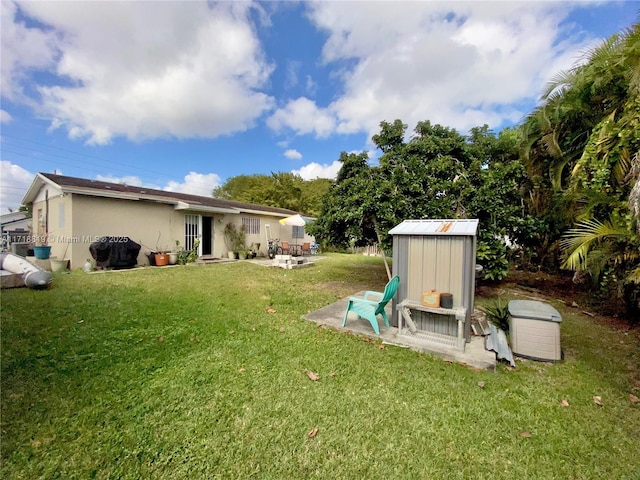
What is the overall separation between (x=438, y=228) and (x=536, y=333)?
206 cm

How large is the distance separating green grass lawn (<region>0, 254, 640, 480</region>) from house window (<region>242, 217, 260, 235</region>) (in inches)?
464

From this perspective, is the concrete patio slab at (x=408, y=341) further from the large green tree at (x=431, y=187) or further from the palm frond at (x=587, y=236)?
the palm frond at (x=587, y=236)

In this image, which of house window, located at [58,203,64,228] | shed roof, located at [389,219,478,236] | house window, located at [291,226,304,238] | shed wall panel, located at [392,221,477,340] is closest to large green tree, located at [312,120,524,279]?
shed roof, located at [389,219,478,236]

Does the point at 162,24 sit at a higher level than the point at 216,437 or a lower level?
higher

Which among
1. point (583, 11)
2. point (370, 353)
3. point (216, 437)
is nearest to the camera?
point (216, 437)

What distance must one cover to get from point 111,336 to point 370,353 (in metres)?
4.09

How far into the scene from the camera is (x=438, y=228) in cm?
452

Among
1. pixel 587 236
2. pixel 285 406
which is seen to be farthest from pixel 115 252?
pixel 587 236

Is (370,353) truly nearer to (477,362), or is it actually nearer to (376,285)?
(477,362)

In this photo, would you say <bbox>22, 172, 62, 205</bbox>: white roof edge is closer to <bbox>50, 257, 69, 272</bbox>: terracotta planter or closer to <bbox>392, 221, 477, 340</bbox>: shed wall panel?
<bbox>50, 257, 69, 272</bbox>: terracotta planter

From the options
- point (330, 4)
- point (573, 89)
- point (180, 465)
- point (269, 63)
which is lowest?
point (180, 465)

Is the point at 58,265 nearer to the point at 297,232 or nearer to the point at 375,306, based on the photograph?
the point at 375,306

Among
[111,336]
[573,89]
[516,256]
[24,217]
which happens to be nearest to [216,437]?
[111,336]

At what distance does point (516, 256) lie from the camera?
1113cm
